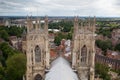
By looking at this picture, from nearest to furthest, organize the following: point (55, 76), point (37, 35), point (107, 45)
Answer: point (55, 76)
point (37, 35)
point (107, 45)

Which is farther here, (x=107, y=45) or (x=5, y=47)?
(x=107, y=45)

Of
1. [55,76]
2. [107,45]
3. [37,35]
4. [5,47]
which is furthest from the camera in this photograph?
[107,45]

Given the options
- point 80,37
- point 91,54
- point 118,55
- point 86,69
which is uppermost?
point 80,37

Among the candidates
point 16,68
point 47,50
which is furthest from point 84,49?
point 16,68

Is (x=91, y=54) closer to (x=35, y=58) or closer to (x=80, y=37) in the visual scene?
(x=80, y=37)

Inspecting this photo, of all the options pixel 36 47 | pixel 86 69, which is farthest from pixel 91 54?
pixel 36 47

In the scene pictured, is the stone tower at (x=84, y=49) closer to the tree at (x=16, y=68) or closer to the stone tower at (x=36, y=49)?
the stone tower at (x=36, y=49)

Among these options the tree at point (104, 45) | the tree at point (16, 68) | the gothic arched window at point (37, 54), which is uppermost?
the gothic arched window at point (37, 54)

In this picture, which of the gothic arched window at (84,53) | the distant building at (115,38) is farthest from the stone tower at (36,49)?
the distant building at (115,38)
